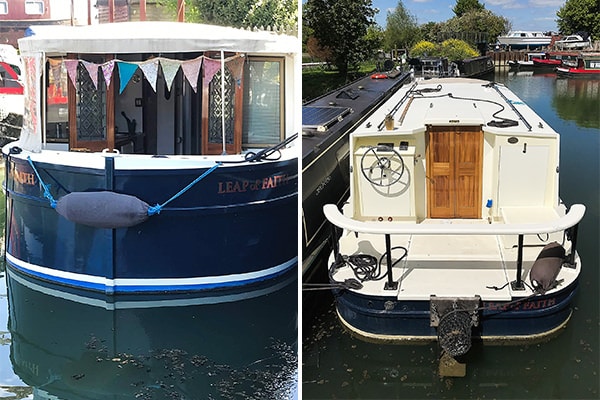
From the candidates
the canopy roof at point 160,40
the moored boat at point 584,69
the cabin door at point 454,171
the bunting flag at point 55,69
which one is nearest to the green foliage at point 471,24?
the cabin door at point 454,171

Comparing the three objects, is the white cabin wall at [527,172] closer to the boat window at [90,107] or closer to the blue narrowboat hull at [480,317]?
the blue narrowboat hull at [480,317]

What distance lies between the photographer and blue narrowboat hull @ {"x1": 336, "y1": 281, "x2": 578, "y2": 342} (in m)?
2.20

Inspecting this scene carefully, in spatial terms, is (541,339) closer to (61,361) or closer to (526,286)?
(526,286)

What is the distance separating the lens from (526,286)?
2.23 metres

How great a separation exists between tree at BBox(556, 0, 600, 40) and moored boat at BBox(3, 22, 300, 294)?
45.2 inches

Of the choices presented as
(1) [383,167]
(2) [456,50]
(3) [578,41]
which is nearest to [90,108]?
(1) [383,167]

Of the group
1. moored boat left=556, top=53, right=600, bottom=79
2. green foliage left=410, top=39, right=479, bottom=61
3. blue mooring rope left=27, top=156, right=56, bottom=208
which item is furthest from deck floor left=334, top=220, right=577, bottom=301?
moored boat left=556, top=53, right=600, bottom=79

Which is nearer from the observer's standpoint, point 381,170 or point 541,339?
point 541,339

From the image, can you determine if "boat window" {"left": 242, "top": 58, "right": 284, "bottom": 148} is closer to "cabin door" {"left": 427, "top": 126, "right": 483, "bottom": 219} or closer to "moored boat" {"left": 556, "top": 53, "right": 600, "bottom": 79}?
"cabin door" {"left": 427, "top": 126, "right": 483, "bottom": 219}

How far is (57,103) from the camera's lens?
9.48ft

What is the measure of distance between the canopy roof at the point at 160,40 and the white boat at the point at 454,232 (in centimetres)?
59

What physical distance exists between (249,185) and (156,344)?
764 millimetres

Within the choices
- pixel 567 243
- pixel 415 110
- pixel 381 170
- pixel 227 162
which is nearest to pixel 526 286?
pixel 567 243

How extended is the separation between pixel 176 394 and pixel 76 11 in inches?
82.8
